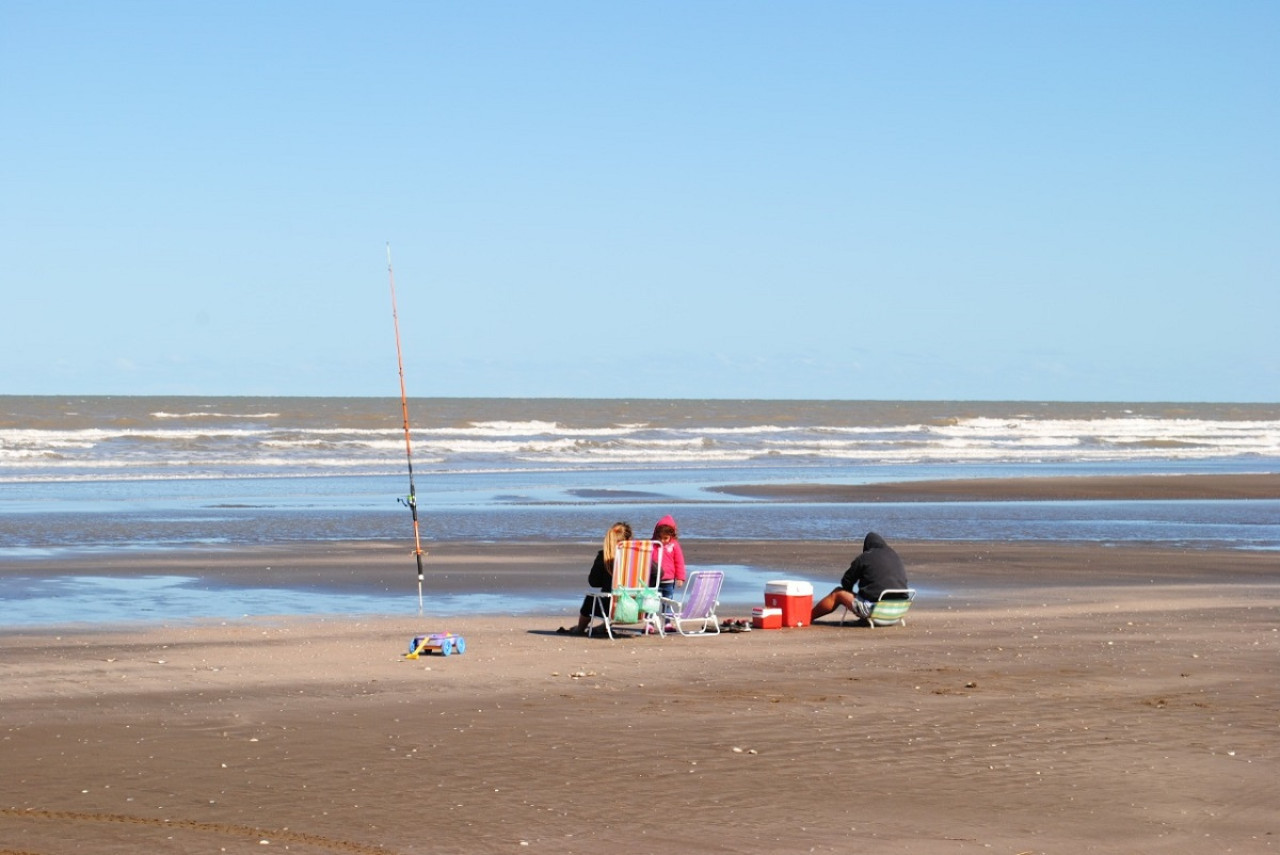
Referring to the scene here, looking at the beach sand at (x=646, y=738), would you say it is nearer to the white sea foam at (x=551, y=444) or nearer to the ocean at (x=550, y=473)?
the ocean at (x=550, y=473)

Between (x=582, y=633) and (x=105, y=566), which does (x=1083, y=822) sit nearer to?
(x=582, y=633)

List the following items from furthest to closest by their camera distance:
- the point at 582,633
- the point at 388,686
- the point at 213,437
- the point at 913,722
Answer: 1. the point at 213,437
2. the point at 582,633
3. the point at 388,686
4. the point at 913,722

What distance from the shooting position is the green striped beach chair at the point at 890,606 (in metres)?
13.2

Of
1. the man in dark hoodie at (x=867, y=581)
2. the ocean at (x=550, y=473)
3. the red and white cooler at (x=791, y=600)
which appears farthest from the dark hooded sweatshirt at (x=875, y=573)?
the ocean at (x=550, y=473)

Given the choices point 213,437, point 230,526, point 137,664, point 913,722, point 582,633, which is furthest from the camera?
A: point 213,437

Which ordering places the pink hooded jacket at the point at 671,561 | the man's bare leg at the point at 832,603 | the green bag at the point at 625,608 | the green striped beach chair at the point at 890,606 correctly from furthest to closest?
the pink hooded jacket at the point at 671,561 → the man's bare leg at the point at 832,603 → the green striped beach chair at the point at 890,606 → the green bag at the point at 625,608

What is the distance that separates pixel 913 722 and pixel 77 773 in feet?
14.8

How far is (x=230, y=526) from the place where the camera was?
961 inches

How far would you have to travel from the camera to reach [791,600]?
13.3 m

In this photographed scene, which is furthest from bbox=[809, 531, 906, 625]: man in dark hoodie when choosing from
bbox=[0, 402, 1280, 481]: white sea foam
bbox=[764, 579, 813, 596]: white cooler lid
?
bbox=[0, 402, 1280, 481]: white sea foam

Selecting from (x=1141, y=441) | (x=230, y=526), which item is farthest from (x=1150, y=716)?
(x=1141, y=441)

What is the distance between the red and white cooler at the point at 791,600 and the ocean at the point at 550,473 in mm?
7945

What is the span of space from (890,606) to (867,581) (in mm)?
299

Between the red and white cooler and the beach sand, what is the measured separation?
0.14 meters
